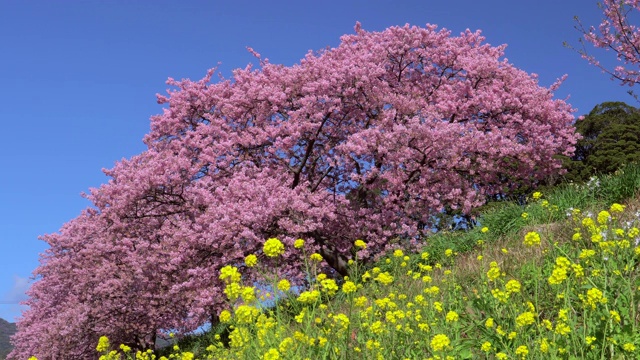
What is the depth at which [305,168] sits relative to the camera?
18969mm

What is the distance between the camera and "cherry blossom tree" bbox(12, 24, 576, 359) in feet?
54.3

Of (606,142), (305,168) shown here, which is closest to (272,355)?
(305,168)

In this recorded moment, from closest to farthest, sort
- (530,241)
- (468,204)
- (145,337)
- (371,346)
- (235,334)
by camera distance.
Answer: (371,346) → (530,241) → (235,334) → (468,204) → (145,337)

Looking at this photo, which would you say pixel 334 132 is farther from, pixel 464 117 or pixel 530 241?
pixel 530 241

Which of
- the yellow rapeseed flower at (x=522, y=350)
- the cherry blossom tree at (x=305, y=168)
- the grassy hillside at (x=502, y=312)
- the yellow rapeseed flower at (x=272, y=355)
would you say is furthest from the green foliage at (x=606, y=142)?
the yellow rapeseed flower at (x=272, y=355)

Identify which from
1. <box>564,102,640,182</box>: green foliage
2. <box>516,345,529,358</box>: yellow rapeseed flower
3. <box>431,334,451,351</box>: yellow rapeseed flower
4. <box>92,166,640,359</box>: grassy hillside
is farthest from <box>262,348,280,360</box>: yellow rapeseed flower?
<box>564,102,640,182</box>: green foliage

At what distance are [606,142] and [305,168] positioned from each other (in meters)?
16.9

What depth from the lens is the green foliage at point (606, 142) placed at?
24.7 m

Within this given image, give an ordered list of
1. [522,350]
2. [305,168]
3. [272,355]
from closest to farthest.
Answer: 1. [272,355]
2. [522,350]
3. [305,168]

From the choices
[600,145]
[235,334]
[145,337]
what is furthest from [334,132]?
[600,145]

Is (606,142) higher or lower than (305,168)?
higher

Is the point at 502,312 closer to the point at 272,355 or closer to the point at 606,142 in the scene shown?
the point at 272,355

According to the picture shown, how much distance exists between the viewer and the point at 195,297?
15977 mm

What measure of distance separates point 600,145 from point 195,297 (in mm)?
21548
